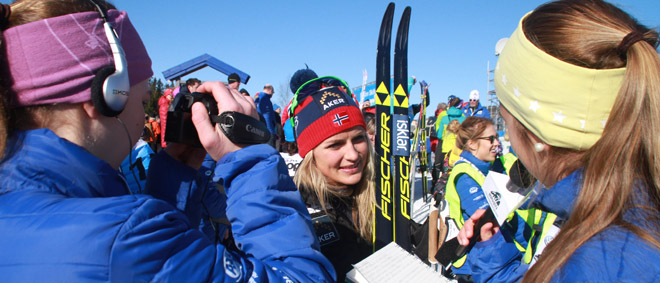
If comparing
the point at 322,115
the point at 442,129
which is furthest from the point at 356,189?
the point at 442,129

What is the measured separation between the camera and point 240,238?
3.09ft

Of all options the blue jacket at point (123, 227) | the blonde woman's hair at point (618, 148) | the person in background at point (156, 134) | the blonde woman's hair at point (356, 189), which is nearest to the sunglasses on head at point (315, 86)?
the blonde woman's hair at point (356, 189)

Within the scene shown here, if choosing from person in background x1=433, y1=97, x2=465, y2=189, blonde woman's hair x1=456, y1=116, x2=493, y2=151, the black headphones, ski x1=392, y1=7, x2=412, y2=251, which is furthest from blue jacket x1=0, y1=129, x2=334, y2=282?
person in background x1=433, y1=97, x2=465, y2=189

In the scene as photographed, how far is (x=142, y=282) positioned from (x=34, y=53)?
57 centimetres

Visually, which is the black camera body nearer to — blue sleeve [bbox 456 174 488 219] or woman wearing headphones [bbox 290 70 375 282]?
woman wearing headphones [bbox 290 70 375 282]

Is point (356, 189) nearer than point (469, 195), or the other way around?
point (356, 189)

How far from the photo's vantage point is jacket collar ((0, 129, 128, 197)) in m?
0.72

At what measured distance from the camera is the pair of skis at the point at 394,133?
105 inches

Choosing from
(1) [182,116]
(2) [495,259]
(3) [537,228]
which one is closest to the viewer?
(1) [182,116]

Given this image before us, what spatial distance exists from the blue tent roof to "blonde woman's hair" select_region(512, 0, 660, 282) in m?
8.19

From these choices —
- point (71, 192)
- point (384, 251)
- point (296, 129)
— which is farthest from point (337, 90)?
point (71, 192)

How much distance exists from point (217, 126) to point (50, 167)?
0.41m

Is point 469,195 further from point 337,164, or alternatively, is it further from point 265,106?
point 265,106

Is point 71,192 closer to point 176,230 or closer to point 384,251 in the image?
point 176,230
